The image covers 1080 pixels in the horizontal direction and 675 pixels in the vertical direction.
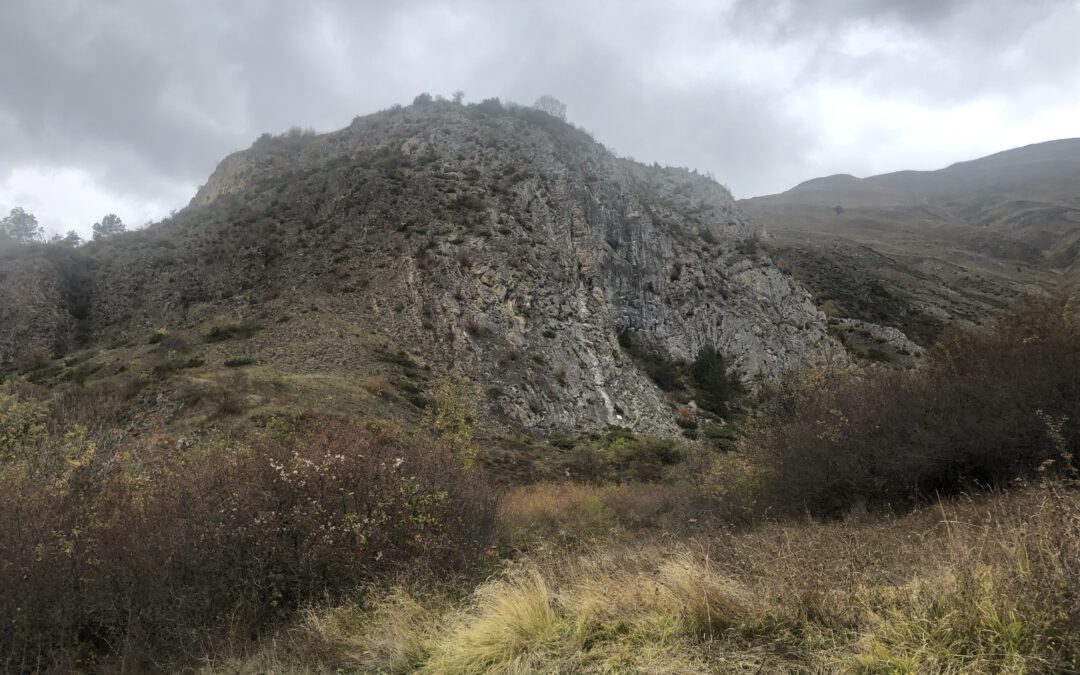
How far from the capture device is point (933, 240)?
331ft

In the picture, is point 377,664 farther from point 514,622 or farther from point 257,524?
point 257,524

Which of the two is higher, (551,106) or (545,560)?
(551,106)

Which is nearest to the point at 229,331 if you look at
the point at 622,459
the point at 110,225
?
the point at 622,459

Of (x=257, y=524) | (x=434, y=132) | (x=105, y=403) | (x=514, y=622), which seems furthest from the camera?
(x=434, y=132)

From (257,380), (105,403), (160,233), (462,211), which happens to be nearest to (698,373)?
(462,211)

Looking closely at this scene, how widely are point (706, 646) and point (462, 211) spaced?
108 ft

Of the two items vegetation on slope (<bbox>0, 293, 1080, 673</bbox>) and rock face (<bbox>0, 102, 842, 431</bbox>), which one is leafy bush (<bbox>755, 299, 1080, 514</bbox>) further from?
rock face (<bbox>0, 102, 842, 431</bbox>)

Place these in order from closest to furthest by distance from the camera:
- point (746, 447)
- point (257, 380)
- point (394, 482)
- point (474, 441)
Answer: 1. point (394, 482)
2. point (746, 447)
3. point (257, 380)
4. point (474, 441)

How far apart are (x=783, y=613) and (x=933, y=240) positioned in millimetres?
123026

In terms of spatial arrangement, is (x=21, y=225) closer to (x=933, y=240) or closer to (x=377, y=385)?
(x=377, y=385)

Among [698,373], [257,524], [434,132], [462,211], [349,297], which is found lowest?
[698,373]

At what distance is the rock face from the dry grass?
59.8 ft

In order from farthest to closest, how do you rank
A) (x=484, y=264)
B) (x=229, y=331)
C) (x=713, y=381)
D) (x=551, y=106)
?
(x=551, y=106) → (x=713, y=381) → (x=484, y=264) → (x=229, y=331)

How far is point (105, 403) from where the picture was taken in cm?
1580
